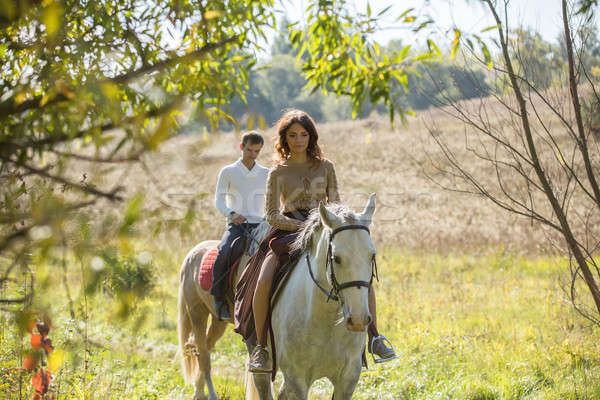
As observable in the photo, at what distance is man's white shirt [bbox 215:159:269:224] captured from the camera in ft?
19.7

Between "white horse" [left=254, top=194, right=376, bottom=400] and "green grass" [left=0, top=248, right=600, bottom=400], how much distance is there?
1073mm

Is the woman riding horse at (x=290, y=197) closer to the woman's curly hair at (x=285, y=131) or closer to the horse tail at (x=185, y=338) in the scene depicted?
the woman's curly hair at (x=285, y=131)

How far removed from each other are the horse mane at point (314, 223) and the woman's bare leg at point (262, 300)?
1.00 feet

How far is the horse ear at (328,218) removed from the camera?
A: 357 centimetres

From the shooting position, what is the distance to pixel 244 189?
19.7 feet

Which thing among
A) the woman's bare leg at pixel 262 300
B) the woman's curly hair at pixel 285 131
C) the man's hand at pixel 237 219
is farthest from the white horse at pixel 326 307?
the man's hand at pixel 237 219

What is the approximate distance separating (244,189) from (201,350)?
2.03m

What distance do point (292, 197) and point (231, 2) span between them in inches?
71.9

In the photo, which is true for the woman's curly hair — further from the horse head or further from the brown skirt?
the horse head

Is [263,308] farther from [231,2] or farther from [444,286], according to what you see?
[444,286]

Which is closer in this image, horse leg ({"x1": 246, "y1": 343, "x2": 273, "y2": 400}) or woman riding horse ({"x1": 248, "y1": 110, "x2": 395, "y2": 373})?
woman riding horse ({"x1": 248, "y1": 110, "x2": 395, "y2": 373})

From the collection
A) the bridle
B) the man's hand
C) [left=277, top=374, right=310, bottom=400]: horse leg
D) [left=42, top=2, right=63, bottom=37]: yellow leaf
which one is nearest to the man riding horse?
the man's hand

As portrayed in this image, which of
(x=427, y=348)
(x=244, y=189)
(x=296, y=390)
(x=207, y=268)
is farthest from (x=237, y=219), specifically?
(x=427, y=348)

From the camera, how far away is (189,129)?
175cm
